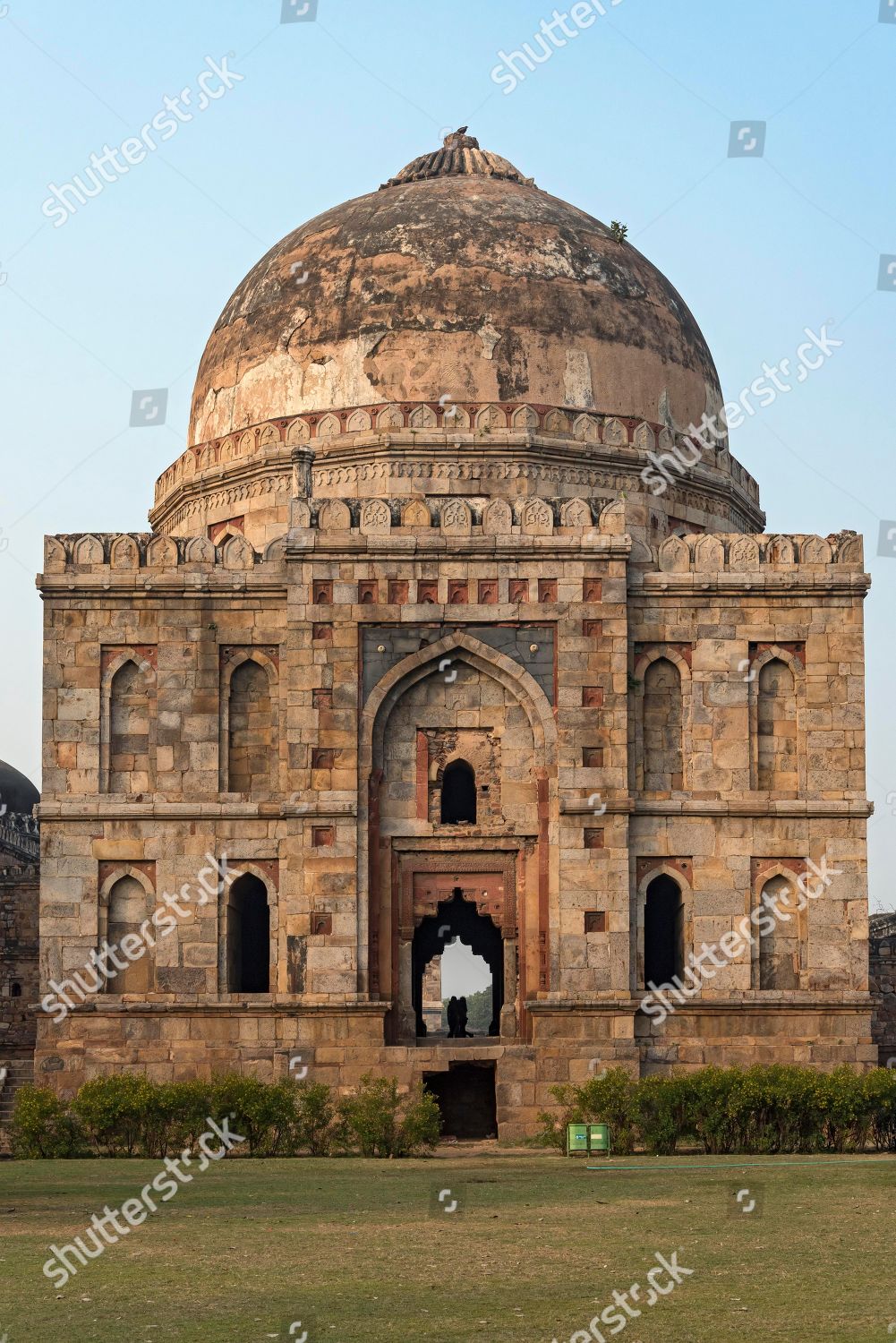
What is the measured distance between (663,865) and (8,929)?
39.7 feet

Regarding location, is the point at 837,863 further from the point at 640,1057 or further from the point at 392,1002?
the point at 392,1002

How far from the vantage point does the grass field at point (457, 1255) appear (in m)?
11.7

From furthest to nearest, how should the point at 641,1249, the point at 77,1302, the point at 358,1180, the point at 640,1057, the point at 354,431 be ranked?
the point at 354,431
the point at 640,1057
the point at 358,1180
the point at 641,1249
the point at 77,1302

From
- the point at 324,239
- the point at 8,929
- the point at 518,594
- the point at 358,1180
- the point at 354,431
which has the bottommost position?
the point at 358,1180

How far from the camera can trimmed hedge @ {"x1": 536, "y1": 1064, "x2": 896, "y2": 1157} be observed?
76.2 ft

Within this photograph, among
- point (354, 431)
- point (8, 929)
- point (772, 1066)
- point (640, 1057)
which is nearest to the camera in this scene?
point (772, 1066)

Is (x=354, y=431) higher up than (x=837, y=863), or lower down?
higher up

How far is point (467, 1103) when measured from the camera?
88.1 ft

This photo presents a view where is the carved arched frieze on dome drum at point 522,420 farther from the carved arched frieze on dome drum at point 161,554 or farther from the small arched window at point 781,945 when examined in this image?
the small arched window at point 781,945

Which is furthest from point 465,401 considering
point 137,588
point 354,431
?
point 137,588

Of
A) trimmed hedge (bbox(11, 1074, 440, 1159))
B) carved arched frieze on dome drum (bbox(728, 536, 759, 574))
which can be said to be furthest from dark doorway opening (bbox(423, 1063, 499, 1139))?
carved arched frieze on dome drum (bbox(728, 536, 759, 574))

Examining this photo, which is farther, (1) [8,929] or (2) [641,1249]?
(1) [8,929]

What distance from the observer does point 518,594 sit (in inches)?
1059

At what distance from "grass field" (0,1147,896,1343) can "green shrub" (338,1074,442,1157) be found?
2469mm
